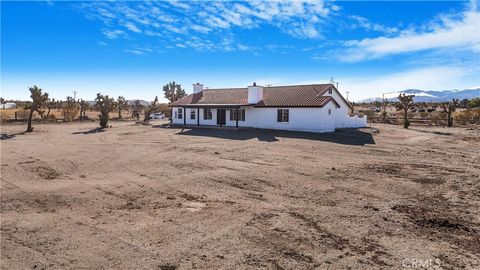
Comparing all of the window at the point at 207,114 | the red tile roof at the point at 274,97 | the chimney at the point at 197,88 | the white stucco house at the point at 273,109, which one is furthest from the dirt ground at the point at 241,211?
the chimney at the point at 197,88

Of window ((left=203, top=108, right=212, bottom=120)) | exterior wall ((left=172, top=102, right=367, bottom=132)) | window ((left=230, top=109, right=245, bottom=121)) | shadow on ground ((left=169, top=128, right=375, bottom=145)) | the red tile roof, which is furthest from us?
window ((left=203, top=108, right=212, bottom=120))

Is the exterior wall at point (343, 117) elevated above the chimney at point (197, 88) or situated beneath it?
situated beneath

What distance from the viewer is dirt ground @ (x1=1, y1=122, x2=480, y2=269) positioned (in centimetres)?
687

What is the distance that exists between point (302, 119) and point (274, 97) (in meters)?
4.62

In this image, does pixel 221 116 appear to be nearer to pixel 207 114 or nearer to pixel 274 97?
pixel 207 114

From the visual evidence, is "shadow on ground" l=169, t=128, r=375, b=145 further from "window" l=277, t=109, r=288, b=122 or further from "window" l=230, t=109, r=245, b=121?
"window" l=230, t=109, r=245, b=121

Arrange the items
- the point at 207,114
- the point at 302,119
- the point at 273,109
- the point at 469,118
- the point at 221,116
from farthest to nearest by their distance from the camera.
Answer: the point at 469,118 → the point at 207,114 → the point at 221,116 → the point at 273,109 → the point at 302,119

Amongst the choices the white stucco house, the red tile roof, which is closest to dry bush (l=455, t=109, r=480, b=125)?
the white stucco house

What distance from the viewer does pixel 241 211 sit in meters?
9.59

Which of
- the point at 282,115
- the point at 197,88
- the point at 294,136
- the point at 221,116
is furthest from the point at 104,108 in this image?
the point at 294,136

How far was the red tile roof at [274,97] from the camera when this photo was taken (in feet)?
103

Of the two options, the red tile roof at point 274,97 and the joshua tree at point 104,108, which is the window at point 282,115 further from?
the joshua tree at point 104,108

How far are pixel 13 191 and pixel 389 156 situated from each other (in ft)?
55.9

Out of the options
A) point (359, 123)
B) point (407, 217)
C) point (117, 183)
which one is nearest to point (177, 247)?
point (407, 217)
